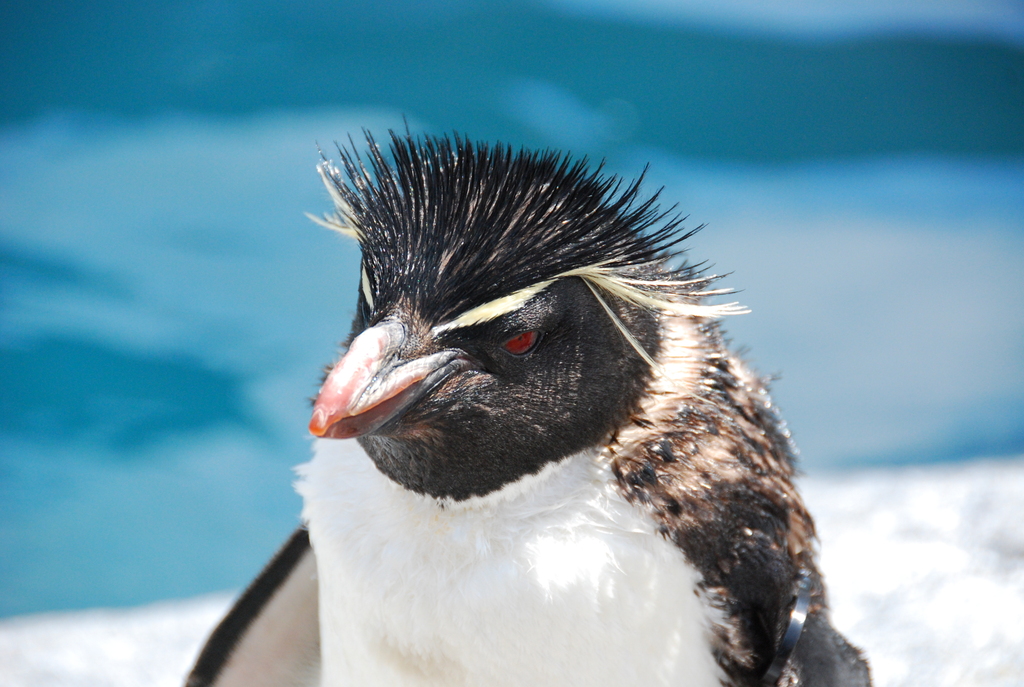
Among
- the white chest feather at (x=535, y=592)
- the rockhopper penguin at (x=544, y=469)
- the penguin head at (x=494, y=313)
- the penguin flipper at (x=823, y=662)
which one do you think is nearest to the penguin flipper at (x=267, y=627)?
the rockhopper penguin at (x=544, y=469)

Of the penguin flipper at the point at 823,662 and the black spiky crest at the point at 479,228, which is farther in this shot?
the penguin flipper at the point at 823,662

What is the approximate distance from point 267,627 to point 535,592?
83cm

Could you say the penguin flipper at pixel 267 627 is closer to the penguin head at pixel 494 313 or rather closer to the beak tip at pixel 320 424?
the penguin head at pixel 494 313

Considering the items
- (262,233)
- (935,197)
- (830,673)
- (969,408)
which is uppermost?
(935,197)

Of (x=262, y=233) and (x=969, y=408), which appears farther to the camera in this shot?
(x=262, y=233)

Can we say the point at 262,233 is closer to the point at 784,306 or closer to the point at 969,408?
the point at 784,306

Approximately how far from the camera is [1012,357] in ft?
20.6

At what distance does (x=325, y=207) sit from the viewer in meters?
5.71

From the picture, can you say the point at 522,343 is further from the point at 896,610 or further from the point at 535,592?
the point at 896,610

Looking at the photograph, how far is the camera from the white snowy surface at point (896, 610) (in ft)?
8.68

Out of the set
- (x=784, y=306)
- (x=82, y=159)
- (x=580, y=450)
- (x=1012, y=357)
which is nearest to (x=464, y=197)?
(x=580, y=450)

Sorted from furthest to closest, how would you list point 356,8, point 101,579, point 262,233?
point 356,8 → point 262,233 → point 101,579

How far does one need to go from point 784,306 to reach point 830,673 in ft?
17.3

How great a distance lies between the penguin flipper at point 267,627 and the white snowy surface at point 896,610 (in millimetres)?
967
